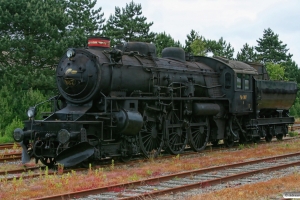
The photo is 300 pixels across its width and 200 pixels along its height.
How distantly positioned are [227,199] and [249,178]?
2569 millimetres

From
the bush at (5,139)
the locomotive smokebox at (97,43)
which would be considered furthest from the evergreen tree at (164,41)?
the locomotive smokebox at (97,43)

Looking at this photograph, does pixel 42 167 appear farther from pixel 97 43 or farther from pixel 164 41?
pixel 164 41

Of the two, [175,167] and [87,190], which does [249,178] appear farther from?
[87,190]

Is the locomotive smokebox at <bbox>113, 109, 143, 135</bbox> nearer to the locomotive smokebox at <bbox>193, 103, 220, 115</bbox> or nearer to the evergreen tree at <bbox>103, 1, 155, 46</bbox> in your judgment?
the locomotive smokebox at <bbox>193, 103, 220, 115</bbox>

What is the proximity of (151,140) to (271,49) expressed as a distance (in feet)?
161

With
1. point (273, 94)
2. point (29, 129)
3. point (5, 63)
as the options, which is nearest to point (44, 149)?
point (29, 129)

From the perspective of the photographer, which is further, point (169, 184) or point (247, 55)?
point (247, 55)

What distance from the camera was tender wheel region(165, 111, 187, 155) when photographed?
14.7m

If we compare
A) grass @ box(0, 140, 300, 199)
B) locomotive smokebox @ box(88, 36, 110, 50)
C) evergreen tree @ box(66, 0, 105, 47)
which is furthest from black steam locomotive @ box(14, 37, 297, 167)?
evergreen tree @ box(66, 0, 105, 47)

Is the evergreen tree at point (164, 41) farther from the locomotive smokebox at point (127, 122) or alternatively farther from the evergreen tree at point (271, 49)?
the locomotive smokebox at point (127, 122)

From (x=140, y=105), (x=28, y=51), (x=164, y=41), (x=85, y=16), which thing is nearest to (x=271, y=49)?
(x=164, y=41)

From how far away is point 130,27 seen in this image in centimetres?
4103

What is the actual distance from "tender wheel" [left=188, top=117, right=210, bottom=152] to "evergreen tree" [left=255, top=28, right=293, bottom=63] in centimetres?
4489

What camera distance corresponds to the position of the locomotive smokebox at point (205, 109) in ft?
50.7
